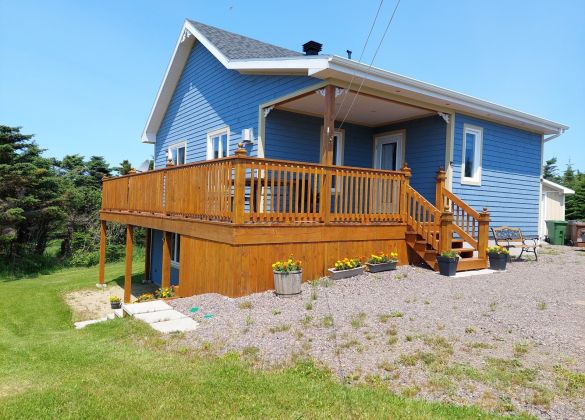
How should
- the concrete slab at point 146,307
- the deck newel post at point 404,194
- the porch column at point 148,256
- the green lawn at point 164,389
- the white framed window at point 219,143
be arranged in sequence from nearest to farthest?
the green lawn at point 164,389, the concrete slab at point 146,307, the deck newel post at point 404,194, the white framed window at point 219,143, the porch column at point 148,256

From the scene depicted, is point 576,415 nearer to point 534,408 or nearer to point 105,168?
point 534,408

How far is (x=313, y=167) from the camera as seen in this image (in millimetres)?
7195

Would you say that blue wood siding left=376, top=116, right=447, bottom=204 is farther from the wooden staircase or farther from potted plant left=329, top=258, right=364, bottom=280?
potted plant left=329, top=258, right=364, bottom=280

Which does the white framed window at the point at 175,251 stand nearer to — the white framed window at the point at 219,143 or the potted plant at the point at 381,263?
the white framed window at the point at 219,143

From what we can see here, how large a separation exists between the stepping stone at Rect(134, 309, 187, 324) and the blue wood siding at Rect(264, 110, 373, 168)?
4847 mm

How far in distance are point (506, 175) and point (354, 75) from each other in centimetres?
639

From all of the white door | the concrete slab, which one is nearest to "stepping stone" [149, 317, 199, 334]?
the concrete slab

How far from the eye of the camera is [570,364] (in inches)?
146

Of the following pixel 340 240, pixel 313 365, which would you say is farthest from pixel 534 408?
pixel 340 240

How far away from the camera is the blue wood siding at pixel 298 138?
10.1 m

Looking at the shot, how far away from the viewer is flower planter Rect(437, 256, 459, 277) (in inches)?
301

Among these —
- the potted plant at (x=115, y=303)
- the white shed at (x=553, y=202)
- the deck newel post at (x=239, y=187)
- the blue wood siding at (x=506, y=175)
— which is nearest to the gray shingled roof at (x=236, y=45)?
the deck newel post at (x=239, y=187)

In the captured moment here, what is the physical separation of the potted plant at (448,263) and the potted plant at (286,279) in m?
2.94

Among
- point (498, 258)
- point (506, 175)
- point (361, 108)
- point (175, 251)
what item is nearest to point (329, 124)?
point (361, 108)
